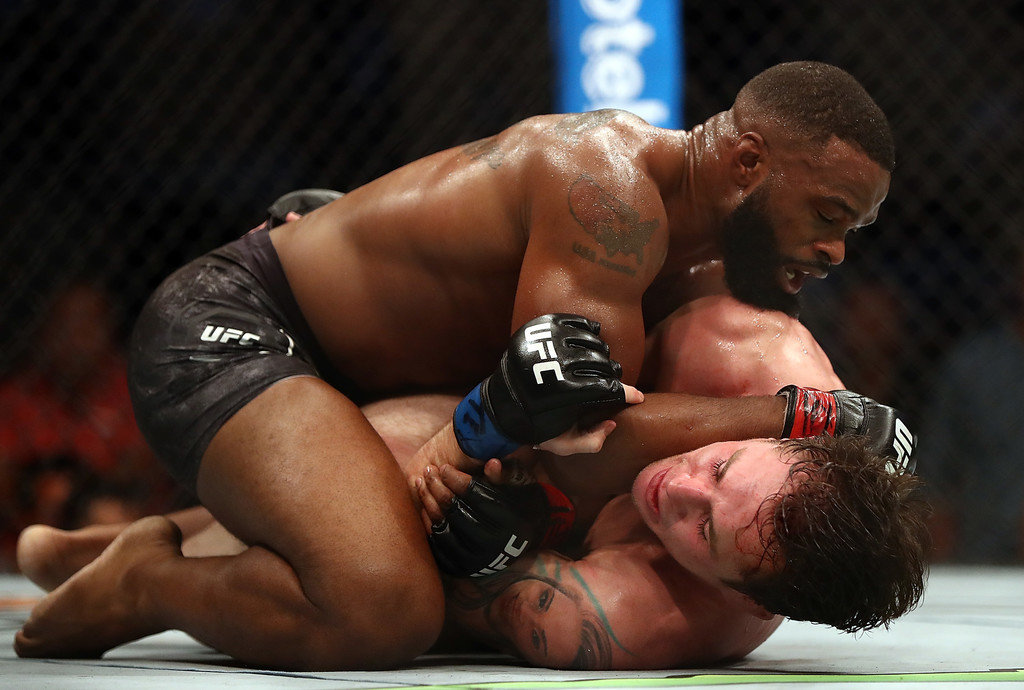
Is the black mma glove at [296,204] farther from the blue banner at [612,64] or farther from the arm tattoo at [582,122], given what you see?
the blue banner at [612,64]

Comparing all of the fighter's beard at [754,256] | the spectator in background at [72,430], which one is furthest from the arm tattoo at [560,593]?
the spectator in background at [72,430]

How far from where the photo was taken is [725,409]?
1.35 m

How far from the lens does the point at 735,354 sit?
1.50m

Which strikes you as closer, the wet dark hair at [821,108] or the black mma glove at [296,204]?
the wet dark hair at [821,108]

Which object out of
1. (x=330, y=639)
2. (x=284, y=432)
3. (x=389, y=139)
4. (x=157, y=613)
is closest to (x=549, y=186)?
(x=284, y=432)

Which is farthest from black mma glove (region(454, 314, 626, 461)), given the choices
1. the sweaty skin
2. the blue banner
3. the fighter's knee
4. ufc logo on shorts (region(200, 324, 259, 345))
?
the blue banner

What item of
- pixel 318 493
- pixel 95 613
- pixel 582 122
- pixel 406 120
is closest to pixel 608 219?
pixel 582 122

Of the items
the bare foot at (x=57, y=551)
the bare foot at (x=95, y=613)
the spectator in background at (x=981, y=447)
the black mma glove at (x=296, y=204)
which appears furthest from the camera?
the spectator in background at (x=981, y=447)

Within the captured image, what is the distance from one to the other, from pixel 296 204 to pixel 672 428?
1.09 meters

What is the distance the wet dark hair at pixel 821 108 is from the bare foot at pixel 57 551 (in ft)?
4.71

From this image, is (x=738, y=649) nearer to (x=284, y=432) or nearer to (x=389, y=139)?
(x=284, y=432)

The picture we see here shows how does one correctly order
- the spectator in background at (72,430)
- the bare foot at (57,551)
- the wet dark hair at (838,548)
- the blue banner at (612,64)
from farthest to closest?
the blue banner at (612,64) < the spectator in background at (72,430) < the bare foot at (57,551) < the wet dark hair at (838,548)

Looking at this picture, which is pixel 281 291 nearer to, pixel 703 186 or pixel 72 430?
pixel 703 186

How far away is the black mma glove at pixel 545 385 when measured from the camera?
1206 millimetres
